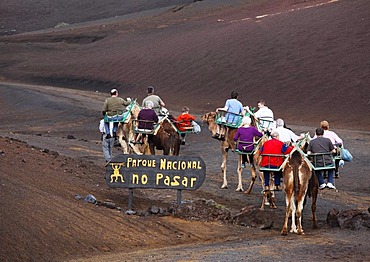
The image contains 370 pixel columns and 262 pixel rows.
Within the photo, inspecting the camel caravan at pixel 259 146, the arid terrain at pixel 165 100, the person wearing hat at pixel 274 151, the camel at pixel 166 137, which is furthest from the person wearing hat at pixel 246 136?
the person wearing hat at pixel 274 151

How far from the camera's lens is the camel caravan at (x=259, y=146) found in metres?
17.0

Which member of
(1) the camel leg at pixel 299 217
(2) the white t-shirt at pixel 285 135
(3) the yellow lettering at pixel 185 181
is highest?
(2) the white t-shirt at pixel 285 135

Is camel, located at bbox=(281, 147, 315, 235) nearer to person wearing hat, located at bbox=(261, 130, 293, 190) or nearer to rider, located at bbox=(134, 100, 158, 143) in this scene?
person wearing hat, located at bbox=(261, 130, 293, 190)

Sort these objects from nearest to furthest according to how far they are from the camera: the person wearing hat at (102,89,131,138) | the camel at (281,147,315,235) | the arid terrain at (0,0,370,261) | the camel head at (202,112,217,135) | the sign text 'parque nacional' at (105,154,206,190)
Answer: the arid terrain at (0,0,370,261) < the camel at (281,147,315,235) < the sign text 'parque nacional' at (105,154,206,190) < the person wearing hat at (102,89,131,138) < the camel head at (202,112,217,135)

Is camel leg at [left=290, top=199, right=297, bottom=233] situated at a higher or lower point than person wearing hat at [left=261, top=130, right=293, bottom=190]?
lower

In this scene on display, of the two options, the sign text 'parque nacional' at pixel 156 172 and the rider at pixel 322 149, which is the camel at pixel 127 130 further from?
the rider at pixel 322 149

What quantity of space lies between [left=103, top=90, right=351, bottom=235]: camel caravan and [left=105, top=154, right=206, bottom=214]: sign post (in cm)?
134

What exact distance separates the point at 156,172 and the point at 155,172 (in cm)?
2

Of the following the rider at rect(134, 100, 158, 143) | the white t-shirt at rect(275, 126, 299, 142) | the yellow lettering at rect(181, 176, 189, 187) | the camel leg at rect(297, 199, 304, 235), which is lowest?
the camel leg at rect(297, 199, 304, 235)

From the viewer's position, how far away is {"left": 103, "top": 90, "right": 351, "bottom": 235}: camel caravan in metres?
17.0

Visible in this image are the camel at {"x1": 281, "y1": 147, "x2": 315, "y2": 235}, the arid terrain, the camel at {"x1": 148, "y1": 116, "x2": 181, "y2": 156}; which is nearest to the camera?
the arid terrain

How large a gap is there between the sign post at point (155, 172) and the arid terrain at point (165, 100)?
0.58 meters

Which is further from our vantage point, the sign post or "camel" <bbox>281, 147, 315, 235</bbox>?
the sign post

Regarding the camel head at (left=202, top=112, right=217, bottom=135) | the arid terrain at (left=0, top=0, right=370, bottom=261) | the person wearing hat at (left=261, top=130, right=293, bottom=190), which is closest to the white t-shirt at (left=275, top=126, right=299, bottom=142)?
the person wearing hat at (left=261, top=130, right=293, bottom=190)
